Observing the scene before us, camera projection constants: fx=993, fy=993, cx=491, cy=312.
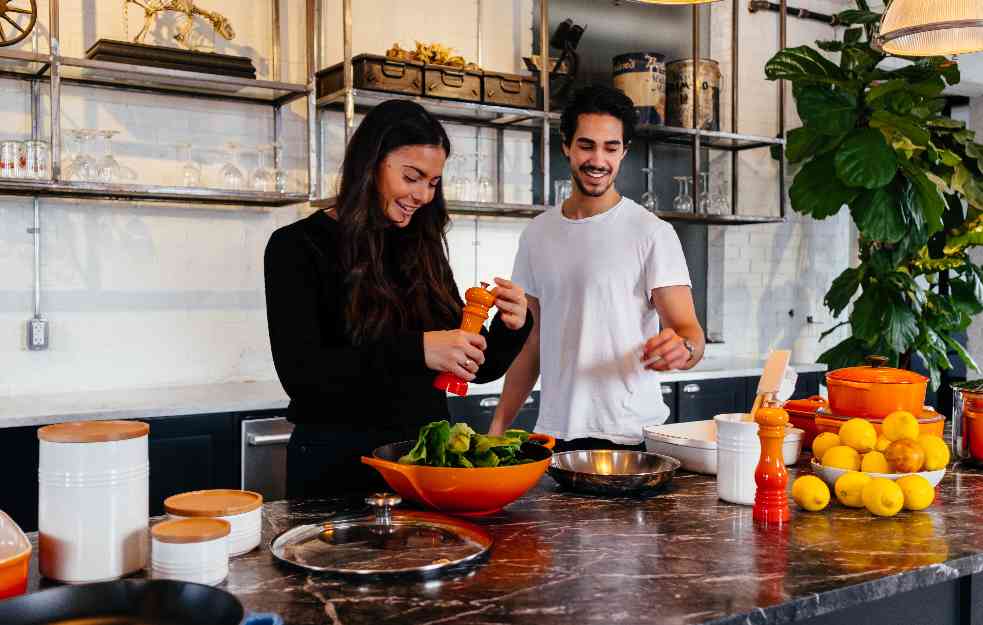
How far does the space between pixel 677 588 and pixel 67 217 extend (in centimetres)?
330

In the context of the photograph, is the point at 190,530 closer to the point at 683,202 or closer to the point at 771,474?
the point at 771,474

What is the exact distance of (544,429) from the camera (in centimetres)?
287

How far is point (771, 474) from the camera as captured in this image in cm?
179

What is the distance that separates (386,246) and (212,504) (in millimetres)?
912

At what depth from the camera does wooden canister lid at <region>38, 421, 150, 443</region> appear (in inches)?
54.2

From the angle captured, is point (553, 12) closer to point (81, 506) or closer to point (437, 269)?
point (437, 269)

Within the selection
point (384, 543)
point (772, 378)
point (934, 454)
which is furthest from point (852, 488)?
point (384, 543)

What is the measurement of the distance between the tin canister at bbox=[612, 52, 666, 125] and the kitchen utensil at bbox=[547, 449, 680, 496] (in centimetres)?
317

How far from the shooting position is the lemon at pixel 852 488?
1929 mm

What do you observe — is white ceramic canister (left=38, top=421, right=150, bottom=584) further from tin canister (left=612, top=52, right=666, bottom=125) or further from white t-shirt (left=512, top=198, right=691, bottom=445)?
tin canister (left=612, top=52, right=666, bottom=125)

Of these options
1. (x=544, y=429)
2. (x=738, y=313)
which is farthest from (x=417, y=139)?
(x=738, y=313)

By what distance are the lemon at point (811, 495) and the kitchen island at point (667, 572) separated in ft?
0.06

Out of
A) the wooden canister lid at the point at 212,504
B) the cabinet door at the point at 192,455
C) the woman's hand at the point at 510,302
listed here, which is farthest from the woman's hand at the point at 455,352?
the cabinet door at the point at 192,455

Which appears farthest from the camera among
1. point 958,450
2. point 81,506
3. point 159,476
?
point 159,476
